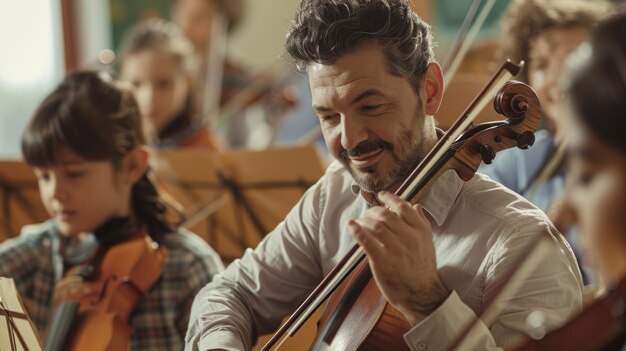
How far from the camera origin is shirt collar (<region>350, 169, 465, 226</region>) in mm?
1296

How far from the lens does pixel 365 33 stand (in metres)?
1.33

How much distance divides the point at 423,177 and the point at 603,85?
52 cm

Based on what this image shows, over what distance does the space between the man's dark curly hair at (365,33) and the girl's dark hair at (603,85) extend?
0.60 m

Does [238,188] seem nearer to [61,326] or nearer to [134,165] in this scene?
[134,165]

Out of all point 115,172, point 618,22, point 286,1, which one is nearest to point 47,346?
point 115,172

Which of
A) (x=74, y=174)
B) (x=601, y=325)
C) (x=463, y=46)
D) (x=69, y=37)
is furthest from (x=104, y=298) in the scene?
(x=69, y=37)

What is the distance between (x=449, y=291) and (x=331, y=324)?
0.24m

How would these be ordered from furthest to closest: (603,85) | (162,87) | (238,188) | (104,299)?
(162,87), (238,188), (104,299), (603,85)

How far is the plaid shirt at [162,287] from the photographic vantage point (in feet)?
5.81

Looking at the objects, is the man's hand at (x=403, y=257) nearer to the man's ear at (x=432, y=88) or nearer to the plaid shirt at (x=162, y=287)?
the man's ear at (x=432, y=88)

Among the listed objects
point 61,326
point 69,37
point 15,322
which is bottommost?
point 69,37

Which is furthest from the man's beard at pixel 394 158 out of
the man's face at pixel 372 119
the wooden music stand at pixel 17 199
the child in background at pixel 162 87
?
the child in background at pixel 162 87

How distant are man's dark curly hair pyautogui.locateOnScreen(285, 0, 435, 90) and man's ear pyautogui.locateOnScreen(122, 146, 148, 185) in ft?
2.11

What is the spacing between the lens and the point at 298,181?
210 centimetres
